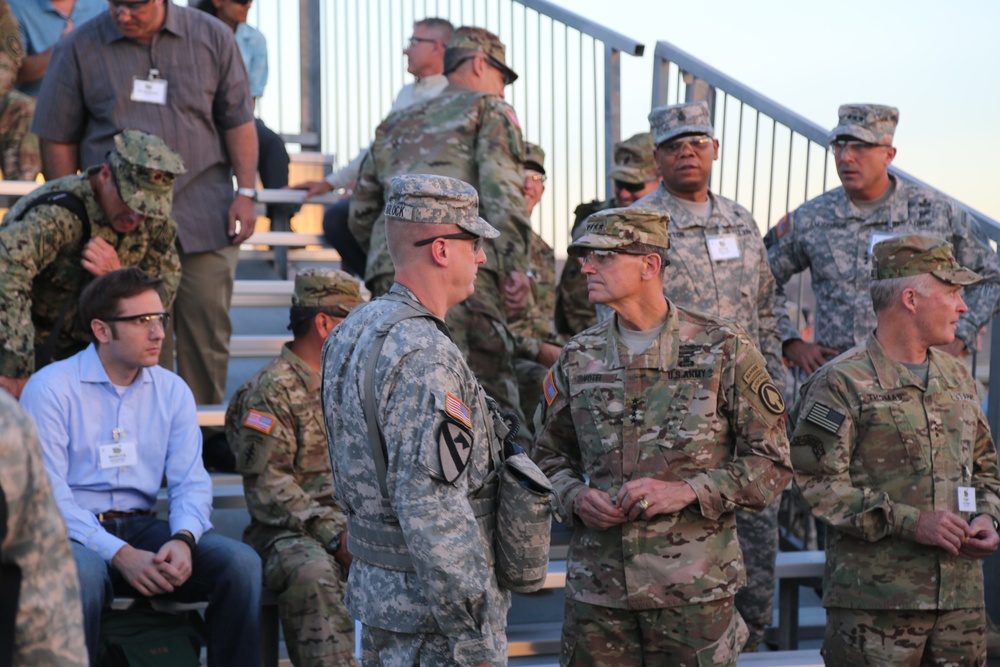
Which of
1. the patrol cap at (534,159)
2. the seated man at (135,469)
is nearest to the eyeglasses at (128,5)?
the seated man at (135,469)

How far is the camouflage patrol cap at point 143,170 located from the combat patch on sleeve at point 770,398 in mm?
2209

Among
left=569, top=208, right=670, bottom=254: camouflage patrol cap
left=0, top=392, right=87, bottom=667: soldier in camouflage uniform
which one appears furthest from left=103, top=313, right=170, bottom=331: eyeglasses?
left=0, top=392, right=87, bottom=667: soldier in camouflage uniform

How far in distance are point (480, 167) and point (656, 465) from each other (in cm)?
188

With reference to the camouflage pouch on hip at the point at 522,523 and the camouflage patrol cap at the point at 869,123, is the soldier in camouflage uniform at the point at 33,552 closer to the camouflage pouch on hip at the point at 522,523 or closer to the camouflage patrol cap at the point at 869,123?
the camouflage pouch on hip at the point at 522,523

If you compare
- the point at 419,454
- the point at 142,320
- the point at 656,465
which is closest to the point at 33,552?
the point at 419,454

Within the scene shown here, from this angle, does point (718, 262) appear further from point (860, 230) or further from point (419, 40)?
point (419, 40)

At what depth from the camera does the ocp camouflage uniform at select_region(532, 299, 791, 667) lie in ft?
11.0

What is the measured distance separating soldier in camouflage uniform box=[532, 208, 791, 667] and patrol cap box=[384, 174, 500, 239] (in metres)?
0.84

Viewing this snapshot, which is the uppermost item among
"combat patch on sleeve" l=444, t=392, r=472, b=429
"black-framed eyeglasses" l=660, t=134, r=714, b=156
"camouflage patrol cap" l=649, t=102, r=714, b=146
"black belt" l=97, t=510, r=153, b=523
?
"camouflage patrol cap" l=649, t=102, r=714, b=146

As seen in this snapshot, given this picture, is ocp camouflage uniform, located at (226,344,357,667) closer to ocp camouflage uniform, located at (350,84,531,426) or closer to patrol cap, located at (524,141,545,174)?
ocp camouflage uniform, located at (350,84,531,426)

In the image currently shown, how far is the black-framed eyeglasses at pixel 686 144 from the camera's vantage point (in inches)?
183

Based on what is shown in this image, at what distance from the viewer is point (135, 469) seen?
412 cm

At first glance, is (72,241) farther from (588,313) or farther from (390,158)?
(588,313)

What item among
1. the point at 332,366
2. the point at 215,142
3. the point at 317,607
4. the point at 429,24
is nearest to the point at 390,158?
the point at 215,142
